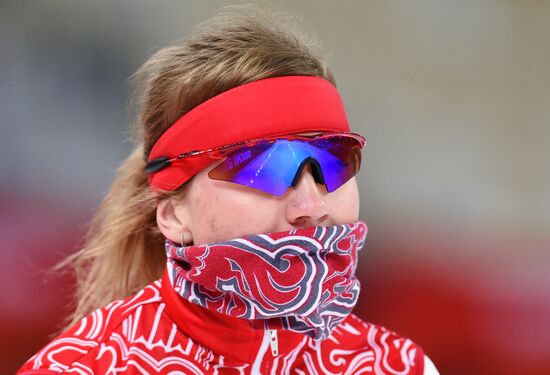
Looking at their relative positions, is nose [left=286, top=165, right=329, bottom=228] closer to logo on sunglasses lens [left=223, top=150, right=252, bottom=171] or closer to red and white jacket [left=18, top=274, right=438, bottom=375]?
logo on sunglasses lens [left=223, top=150, right=252, bottom=171]

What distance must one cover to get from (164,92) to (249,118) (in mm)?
246

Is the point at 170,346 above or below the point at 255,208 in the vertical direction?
below

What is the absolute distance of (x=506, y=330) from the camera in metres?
3.04

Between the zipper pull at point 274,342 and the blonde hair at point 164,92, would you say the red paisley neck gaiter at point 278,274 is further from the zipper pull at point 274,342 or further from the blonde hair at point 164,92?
the blonde hair at point 164,92

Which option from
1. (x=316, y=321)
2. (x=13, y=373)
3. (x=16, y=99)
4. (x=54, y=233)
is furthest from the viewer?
(x=16, y=99)

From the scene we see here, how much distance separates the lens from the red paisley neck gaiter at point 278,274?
50.1 inches

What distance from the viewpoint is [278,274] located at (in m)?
1.28

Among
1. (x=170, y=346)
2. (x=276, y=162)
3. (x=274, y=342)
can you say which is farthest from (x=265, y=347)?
(x=276, y=162)

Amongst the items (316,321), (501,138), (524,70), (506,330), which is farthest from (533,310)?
(316,321)

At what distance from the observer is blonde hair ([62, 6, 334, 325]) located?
1394mm

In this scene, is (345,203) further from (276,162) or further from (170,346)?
(170,346)

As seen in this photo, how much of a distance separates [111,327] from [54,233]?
1.46 metres

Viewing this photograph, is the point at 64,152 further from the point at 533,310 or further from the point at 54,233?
the point at 533,310

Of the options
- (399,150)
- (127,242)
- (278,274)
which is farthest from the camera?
(399,150)
